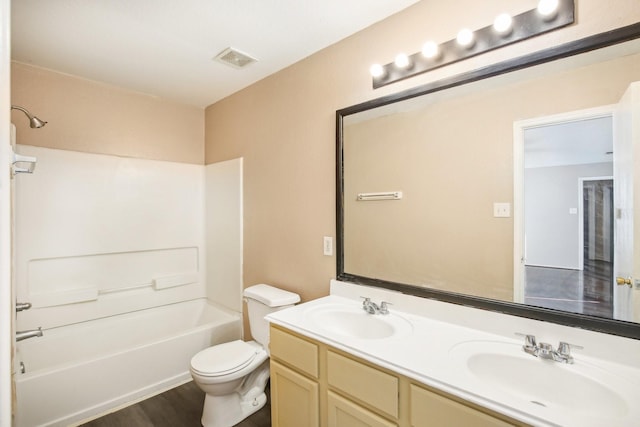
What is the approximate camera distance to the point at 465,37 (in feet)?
4.56

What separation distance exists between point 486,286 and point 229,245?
2.12m

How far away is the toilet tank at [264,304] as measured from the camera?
207 centimetres

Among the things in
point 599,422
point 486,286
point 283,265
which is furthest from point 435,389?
point 283,265

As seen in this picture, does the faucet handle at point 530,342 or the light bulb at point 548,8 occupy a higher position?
the light bulb at point 548,8

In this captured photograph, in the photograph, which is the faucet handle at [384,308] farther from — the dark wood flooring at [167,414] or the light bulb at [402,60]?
the light bulb at [402,60]

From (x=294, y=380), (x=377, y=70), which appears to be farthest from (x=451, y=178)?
(x=294, y=380)

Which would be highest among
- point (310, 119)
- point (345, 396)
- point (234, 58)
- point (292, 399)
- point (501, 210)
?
point (234, 58)

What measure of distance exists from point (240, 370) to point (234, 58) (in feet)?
6.81

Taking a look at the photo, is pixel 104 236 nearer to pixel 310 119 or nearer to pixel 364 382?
pixel 310 119

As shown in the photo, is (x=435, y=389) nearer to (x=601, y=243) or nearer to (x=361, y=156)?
(x=601, y=243)

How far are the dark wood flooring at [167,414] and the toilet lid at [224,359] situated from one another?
0.42 meters

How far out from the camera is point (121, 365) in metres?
2.12

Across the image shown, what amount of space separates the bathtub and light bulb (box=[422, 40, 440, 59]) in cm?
242

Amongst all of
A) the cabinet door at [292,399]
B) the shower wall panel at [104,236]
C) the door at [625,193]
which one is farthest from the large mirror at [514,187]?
the shower wall panel at [104,236]
